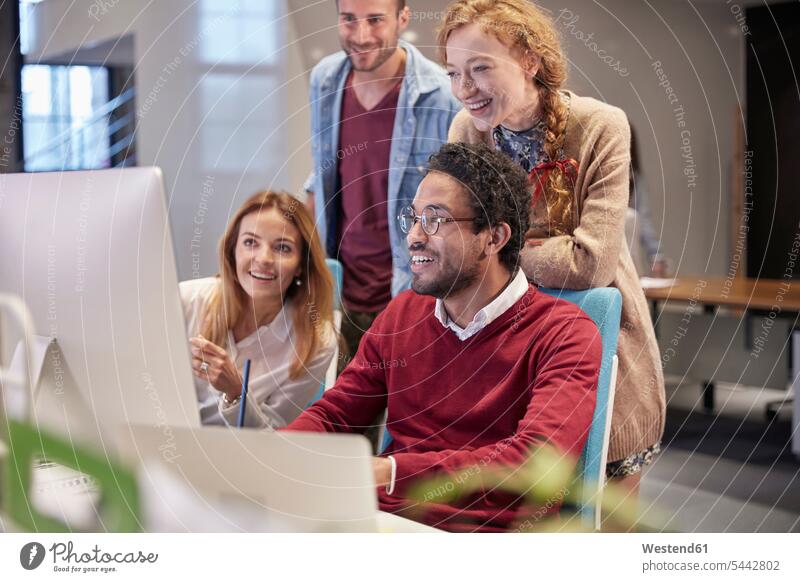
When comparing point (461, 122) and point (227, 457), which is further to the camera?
point (461, 122)

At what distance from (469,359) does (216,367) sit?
0.52m

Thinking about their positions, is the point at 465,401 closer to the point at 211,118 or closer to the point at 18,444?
the point at 18,444

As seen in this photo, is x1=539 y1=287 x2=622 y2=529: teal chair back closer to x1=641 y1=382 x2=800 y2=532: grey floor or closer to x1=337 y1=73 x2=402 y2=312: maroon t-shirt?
x1=337 y1=73 x2=402 y2=312: maroon t-shirt

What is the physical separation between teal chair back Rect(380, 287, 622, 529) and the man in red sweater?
0.04 metres

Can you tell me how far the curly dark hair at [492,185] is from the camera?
148 cm

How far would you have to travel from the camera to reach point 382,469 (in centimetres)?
129

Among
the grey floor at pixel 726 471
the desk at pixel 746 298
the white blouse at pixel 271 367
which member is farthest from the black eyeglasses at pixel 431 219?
the desk at pixel 746 298

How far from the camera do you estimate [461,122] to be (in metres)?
1.65

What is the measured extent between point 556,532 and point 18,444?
86 cm

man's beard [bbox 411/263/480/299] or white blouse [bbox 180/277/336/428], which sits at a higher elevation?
man's beard [bbox 411/263/480/299]

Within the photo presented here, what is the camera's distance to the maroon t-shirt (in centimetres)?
181

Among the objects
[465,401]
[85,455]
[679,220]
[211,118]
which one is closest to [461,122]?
[465,401]

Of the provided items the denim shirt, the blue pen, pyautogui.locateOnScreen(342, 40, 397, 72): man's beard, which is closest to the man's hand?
the blue pen

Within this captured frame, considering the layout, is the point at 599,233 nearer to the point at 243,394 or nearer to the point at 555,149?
the point at 555,149
